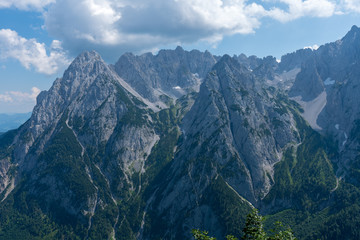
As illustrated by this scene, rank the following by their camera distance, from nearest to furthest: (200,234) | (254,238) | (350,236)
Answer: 1. (254,238)
2. (200,234)
3. (350,236)

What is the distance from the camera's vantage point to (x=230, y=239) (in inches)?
1332

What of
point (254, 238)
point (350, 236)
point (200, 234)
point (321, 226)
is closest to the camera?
point (254, 238)

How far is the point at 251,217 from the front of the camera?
33406 mm

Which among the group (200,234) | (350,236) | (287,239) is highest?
(200,234)

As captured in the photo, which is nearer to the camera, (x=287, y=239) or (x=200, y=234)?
(x=287, y=239)

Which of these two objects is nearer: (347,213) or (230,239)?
(230,239)

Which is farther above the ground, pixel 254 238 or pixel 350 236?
pixel 254 238

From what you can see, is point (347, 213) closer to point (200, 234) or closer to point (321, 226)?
point (321, 226)

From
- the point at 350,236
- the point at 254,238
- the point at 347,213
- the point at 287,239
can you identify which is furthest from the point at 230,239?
the point at 347,213

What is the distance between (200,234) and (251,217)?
7.57 m

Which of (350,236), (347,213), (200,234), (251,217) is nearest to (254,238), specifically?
(251,217)

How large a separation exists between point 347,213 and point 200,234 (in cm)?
21962

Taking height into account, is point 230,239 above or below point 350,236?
above

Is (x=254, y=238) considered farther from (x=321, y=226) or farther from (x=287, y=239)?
(x=321, y=226)
